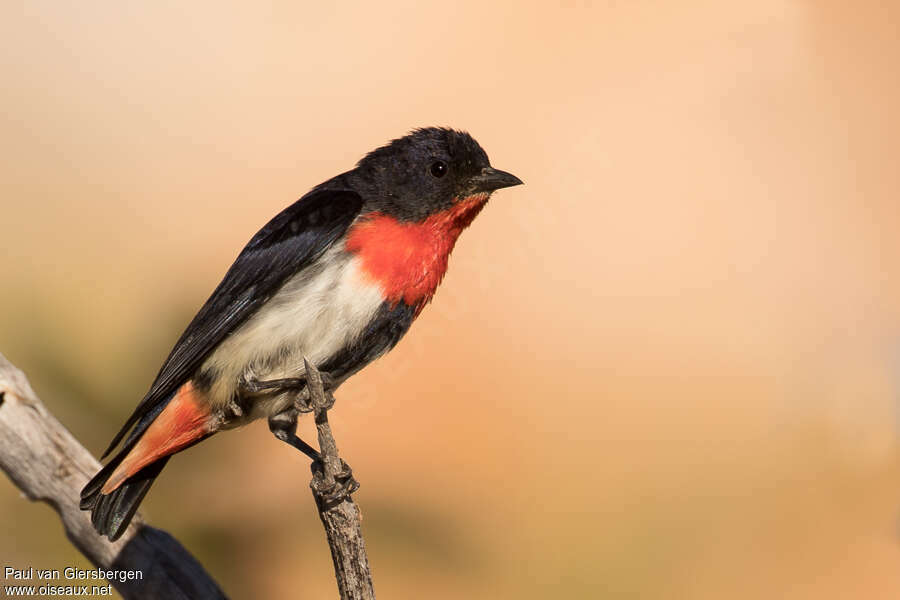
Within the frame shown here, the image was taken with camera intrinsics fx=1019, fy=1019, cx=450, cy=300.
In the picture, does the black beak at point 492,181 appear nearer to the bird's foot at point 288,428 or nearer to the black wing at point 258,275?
the black wing at point 258,275

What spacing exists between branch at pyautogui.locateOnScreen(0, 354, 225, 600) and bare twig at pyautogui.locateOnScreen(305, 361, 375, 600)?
2.09 feet

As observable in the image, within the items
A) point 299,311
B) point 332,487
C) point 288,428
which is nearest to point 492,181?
point 299,311

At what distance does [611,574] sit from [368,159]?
2.46 m

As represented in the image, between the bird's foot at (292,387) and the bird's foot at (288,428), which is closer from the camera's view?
the bird's foot at (292,387)

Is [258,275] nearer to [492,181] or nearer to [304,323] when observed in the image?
[304,323]

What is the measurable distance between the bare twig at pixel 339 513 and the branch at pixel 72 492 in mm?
637

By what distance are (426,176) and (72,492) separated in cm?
180

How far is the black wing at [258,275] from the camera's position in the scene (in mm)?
3666

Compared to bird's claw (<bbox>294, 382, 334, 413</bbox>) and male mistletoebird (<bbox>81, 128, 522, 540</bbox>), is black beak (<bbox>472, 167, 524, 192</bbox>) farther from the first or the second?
bird's claw (<bbox>294, 382, 334, 413</bbox>)

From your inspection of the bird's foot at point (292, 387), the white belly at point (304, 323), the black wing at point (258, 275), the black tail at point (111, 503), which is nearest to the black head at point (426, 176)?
the black wing at point (258, 275)

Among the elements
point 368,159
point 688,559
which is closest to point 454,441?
point 688,559

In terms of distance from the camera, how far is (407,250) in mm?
3705

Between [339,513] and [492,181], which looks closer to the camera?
[339,513]

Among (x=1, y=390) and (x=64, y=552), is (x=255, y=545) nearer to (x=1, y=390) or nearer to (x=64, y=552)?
(x=64, y=552)
